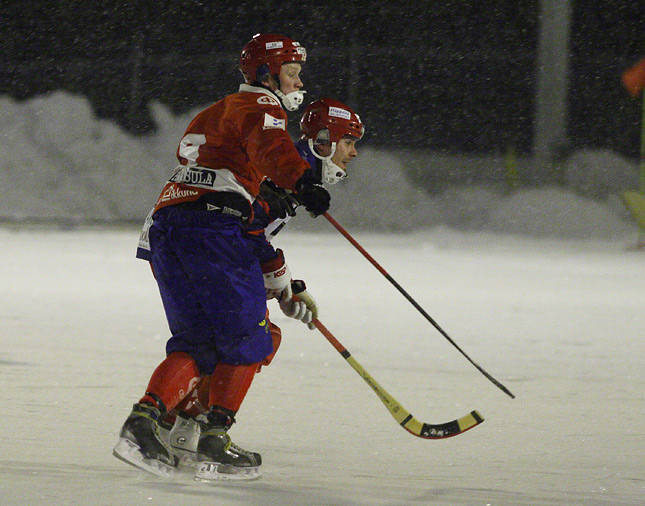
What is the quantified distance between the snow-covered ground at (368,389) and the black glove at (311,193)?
32.2 inches

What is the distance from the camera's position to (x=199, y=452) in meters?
3.54

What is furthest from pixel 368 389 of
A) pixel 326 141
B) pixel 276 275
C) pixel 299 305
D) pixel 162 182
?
pixel 162 182

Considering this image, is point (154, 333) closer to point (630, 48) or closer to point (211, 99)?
point (211, 99)

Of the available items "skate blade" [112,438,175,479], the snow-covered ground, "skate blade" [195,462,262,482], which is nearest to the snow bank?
the snow-covered ground

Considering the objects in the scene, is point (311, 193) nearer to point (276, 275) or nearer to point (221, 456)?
point (276, 275)

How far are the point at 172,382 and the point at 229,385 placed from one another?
18cm

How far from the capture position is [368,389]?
16.4 ft

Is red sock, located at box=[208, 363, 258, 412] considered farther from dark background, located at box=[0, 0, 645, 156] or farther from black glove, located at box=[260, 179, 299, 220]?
dark background, located at box=[0, 0, 645, 156]

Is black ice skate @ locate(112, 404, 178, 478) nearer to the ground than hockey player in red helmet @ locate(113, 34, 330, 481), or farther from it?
nearer to the ground

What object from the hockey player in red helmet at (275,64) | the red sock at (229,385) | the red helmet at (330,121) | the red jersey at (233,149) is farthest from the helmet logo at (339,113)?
the red sock at (229,385)

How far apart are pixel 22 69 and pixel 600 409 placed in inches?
530

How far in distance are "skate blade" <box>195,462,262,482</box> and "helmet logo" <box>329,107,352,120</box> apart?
3.86 feet

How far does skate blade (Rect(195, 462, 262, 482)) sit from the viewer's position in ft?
11.4

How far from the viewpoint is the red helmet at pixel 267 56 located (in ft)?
12.0
